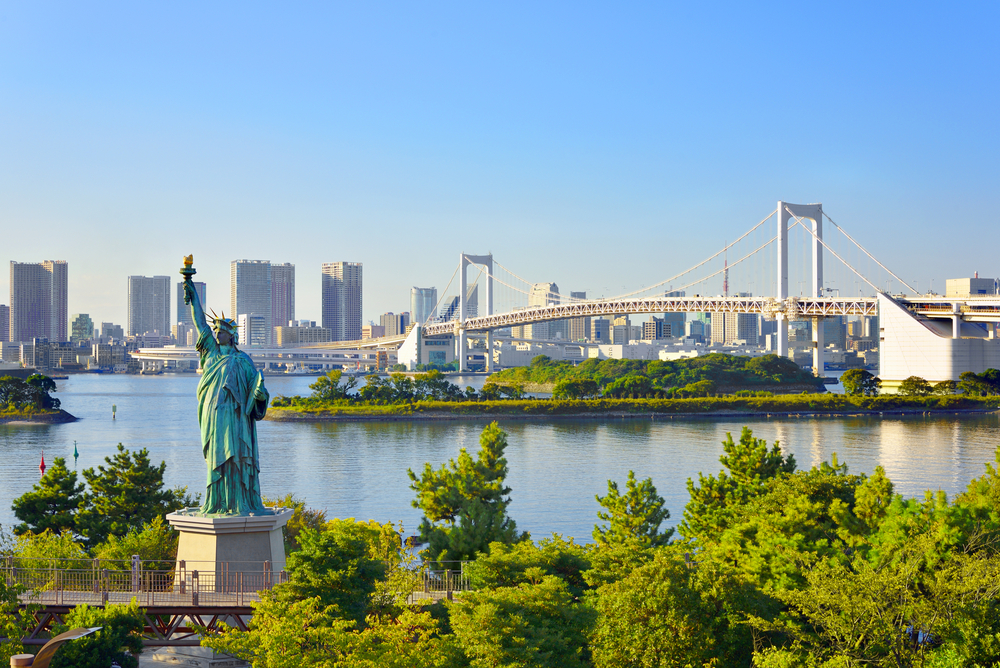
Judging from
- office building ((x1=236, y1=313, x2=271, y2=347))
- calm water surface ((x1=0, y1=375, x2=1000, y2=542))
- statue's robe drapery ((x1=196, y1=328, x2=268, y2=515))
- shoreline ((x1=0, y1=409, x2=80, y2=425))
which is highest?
office building ((x1=236, y1=313, x2=271, y2=347))

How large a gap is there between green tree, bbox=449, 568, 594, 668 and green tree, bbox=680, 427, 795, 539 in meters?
3.04

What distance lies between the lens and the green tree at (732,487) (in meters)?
8.09

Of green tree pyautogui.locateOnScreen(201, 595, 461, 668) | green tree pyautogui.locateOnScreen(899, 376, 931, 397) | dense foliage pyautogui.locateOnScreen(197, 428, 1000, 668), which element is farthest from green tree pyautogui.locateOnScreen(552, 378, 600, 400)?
green tree pyautogui.locateOnScreen(201, 595, 461, 668)

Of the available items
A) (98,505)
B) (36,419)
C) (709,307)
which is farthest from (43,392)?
(709,307)

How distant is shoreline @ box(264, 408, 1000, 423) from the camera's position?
Result: 29.0 meters

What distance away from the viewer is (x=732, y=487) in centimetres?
879

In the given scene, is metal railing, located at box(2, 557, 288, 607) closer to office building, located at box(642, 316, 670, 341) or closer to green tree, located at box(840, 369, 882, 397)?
green tree, located at box(840, 369, 882, 397)

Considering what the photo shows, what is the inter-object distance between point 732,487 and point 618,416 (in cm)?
2107

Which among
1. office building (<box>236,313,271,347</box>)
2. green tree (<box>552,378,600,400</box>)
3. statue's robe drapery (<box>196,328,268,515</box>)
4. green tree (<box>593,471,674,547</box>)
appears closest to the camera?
statue's robe drapery (<box>196,328,268,515</box>)

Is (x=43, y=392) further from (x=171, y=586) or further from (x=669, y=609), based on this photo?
(x=669, y=609)

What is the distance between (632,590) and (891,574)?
139 centimetres

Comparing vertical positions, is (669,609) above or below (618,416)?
above

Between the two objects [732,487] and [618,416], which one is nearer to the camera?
[732,487]

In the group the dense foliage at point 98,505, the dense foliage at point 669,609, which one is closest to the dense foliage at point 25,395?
the dense foliage at point 98,505
